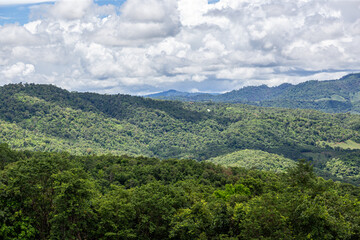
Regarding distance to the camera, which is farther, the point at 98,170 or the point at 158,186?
the point at 98,170

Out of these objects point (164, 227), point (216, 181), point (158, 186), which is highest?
point (158, 186)

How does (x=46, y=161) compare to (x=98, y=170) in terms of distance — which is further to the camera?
(x=98, y=170)

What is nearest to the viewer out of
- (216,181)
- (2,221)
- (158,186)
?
(2,221)

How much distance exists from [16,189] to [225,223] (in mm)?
27707

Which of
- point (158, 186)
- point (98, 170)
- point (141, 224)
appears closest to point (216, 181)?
point (98, 170)

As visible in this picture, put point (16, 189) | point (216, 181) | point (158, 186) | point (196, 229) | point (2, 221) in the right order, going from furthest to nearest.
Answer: point (216, 181) → point (158, 186) → point (196, 229) → point (16, 189) → point (2, 221)

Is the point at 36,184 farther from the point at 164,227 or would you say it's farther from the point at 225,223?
the point at 225,223

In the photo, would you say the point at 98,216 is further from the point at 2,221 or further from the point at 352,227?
the point at 352,227

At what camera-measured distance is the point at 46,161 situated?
49.8 m

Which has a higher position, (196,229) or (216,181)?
(196,229)

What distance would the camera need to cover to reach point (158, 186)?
5550 centimetres

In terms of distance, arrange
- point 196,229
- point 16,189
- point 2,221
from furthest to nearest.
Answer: point 196,229
point 16,189
point 2,221

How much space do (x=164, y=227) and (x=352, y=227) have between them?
24.3 meters

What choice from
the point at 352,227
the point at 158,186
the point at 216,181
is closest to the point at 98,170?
the point at 216,181
